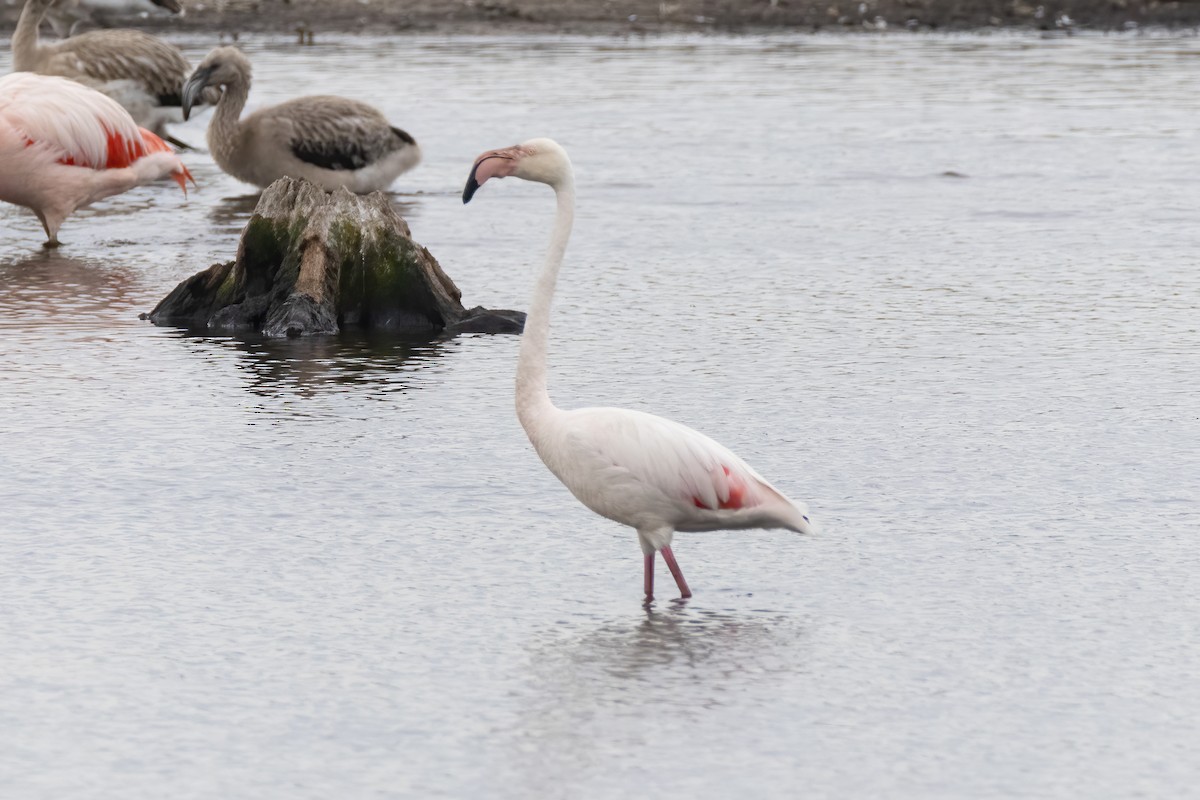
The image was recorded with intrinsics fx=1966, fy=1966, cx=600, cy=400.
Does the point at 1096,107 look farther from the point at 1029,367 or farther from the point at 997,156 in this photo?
the point at 1029,367

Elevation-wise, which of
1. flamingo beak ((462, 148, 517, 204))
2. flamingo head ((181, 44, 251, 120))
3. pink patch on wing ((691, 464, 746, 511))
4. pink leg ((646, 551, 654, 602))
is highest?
flamingo beak ((462, 148, 517, 204))

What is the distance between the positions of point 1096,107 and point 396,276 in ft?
39.2

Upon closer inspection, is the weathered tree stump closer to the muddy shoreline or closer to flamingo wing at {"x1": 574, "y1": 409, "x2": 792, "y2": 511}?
flamingo wing at {"x1": 574, "y1": 409, "x2": 792, "y2": 511}

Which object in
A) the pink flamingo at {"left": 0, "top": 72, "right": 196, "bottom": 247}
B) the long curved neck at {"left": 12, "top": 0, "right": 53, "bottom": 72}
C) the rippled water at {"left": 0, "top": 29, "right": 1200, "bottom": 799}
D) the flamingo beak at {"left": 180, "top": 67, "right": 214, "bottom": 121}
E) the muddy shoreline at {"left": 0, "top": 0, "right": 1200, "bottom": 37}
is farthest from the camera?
the muddy shoreline at {"left": 0, "top": 0, "right": 1200, "bottom": 37}

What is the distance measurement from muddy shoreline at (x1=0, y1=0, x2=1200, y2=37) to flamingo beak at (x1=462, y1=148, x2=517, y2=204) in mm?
25929

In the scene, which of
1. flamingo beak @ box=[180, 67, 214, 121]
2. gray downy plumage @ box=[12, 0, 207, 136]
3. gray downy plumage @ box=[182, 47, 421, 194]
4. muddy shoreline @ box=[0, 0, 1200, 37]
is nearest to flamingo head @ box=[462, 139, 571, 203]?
gray downy plumage @ box=[182, 47, 421, 194]

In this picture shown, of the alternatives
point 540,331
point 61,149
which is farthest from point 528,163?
point 61,149

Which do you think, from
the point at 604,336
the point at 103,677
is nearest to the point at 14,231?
the point at 604,336

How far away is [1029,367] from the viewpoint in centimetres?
933

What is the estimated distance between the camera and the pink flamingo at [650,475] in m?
5.86

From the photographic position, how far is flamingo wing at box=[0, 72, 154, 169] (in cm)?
1281

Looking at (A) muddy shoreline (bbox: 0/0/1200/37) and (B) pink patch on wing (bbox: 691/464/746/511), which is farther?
(A) muddy shoreline (bbox: 0/0/1200/37)

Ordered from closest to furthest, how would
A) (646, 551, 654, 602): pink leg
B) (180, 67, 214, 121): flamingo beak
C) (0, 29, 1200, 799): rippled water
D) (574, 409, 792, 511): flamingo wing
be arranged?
1. (0, 29, 1200, 799): rippled water
2. (574, 409, 792, 511): flamingo wing
3. (646, 551, 654, 602): pink leg
4. (180, 67, 214, 121): flamingo beak

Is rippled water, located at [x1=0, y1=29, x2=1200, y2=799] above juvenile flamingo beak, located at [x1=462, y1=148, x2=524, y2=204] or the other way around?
the other way around
